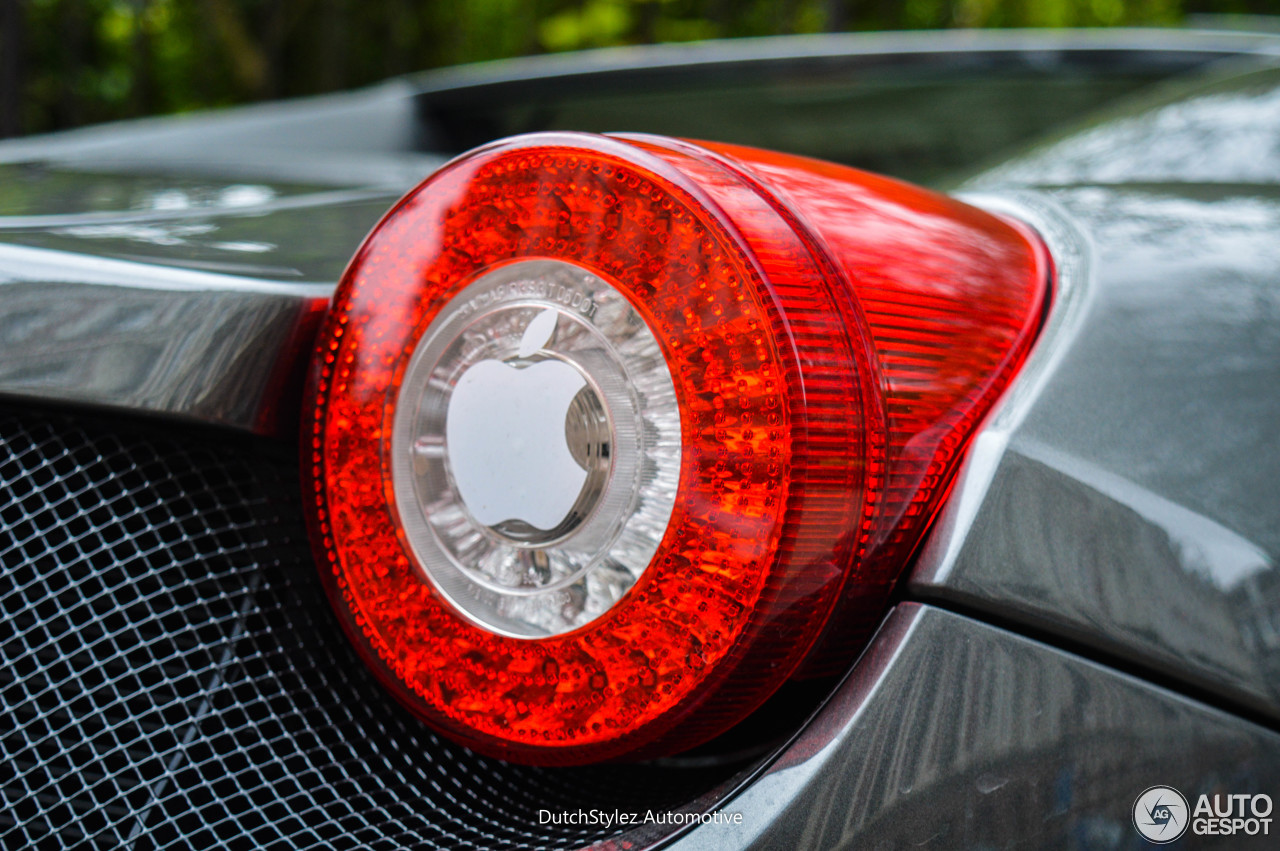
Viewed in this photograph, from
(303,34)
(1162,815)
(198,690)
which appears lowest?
(303,34)

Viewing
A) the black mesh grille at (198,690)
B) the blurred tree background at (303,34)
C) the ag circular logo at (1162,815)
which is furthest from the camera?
the blurred tree background at (303,34)

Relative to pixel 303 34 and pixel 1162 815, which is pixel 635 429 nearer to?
pixel 1162 815

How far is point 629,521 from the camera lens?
625mm

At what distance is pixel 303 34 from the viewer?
14.8 m

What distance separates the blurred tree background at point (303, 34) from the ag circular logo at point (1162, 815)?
8148 millimetres

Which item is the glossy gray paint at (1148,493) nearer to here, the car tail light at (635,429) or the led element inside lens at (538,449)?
the car tail light at (635,429)

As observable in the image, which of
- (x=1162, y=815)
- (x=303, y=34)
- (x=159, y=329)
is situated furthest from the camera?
(x=303, y=34)

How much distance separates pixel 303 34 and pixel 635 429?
1619 cm

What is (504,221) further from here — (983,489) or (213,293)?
Answer: (983,489)

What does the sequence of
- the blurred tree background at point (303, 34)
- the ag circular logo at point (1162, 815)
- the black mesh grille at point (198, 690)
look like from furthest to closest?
the blurred tree background at point (303, 34)
the black mesh grille at point (198, 690)
the ag circular logo at point (1162, 815)

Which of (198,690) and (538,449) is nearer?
(538,449)

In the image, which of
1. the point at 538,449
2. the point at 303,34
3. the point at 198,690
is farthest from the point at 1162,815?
the point at 303,34

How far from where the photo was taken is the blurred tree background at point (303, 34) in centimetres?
930

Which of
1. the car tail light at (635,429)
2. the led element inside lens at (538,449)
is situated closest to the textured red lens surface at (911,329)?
the car tail light at (635,429)
